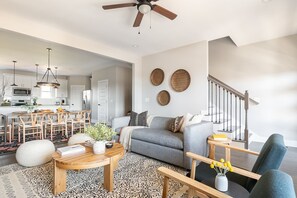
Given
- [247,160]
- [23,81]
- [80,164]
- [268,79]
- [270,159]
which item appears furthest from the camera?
[23,81]

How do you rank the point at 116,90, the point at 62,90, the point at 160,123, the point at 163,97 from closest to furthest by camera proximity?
1. the point at 160,123
2. the point at 163,97
3. the point at 116,90
4. the point at 62,90

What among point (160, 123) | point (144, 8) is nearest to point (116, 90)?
point (160, 123)

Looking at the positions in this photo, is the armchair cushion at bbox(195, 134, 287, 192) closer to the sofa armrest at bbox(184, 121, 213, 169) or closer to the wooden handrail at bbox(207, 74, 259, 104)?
the sofa armrest at bbox(184, 121, 213, 169)

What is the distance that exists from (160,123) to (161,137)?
0.82 m

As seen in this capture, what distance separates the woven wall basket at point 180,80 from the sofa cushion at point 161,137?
185 cm

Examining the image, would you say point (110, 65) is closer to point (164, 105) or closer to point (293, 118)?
point (164, 105)

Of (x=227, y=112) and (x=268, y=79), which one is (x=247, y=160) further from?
(x=268, y=79)

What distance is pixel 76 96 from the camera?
31.5 feet

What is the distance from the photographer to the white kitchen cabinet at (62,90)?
9.20 metres

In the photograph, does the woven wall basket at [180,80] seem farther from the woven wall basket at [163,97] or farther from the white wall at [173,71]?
the woven wall basket at [163,97]

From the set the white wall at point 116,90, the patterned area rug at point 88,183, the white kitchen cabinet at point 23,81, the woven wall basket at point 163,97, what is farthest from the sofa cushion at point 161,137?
the white kitchen cabinet at point 23,81

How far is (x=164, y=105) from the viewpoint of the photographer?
492 centimetres

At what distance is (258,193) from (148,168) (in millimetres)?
2070

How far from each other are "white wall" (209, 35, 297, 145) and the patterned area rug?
322 centimetres
